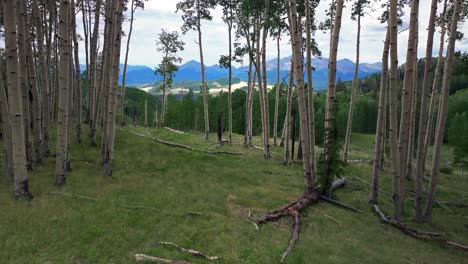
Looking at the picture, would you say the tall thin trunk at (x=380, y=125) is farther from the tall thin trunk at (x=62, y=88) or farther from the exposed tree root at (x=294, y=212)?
the tall thin trunk at (x=62, y=88)

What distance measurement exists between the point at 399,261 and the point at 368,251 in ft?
2.35

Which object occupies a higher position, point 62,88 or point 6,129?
point 62,88

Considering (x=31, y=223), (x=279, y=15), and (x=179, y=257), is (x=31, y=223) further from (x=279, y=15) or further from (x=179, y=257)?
(x=279, y=15)

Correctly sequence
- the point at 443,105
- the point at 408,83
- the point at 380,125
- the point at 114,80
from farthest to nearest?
the point at 380,125 → the point at 114,80 → the point at 443,105 → the point at 408,83

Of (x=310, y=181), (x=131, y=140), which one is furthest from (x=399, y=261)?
(x=131, y=140)

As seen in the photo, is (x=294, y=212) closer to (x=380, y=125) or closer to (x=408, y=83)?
(x=380, y=125)

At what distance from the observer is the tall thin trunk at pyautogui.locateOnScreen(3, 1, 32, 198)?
7898 mm

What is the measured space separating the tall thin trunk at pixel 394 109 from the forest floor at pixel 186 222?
3.77 feet

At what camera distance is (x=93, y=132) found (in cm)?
1586

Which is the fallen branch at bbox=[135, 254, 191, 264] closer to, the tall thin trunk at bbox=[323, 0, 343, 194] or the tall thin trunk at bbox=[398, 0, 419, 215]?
the tall thin trunk at bbox=[323, 0, 343, 194]

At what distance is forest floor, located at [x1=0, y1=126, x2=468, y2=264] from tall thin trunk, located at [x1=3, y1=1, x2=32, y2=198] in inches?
21.3

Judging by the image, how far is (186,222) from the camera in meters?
8.24

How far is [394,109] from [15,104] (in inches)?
433

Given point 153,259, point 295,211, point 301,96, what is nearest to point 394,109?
point 301,96
